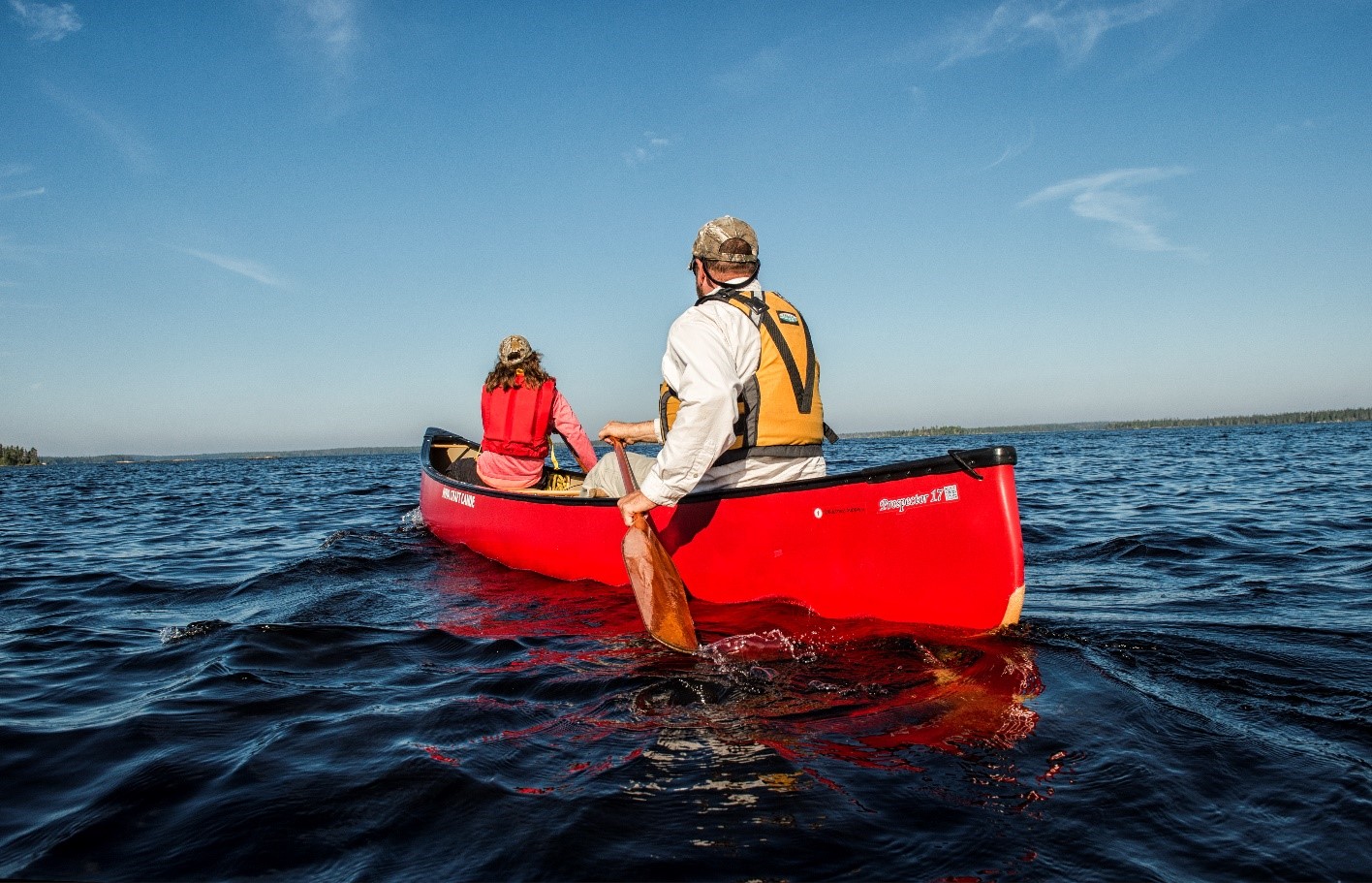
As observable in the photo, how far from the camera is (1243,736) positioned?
2.92 m

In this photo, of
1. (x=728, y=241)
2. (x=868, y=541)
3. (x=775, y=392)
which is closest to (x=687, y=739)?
(x=868, y=541)

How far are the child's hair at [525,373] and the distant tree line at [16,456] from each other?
94138 millimetres

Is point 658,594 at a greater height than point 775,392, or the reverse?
point 775,392

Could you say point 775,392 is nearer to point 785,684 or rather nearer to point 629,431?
point 629,431

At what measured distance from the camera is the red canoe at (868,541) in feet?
13.3

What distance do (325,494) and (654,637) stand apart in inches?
692

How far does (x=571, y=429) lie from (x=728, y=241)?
12.5 feet

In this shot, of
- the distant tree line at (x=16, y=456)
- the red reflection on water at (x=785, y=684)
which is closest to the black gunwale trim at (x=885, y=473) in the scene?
the red reflection on water at (x=785, y=684)

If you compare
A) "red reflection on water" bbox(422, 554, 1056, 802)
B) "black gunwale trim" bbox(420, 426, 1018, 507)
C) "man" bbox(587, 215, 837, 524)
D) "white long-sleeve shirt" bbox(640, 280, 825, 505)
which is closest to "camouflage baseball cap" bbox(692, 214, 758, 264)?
"man" bbox(587, 215, 837, 524)

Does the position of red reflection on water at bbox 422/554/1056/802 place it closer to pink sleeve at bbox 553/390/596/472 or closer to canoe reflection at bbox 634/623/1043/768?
canoe reflection at bbox 634/623/1043/768

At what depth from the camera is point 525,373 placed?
7.69 meters

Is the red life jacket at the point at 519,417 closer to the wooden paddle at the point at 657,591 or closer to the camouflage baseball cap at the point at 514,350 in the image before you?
the camouflage baseball cap at the point at 514,350

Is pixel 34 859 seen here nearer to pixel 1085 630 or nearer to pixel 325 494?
pixel 1085 630

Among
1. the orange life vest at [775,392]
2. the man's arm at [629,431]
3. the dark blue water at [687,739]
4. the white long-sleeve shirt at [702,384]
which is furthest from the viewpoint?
the man's arm at [629,431]
